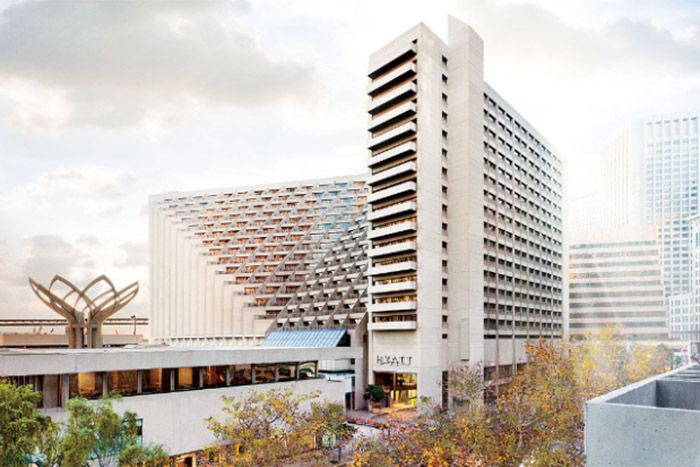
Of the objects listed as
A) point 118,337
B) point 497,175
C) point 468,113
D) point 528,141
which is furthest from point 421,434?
point 118,337

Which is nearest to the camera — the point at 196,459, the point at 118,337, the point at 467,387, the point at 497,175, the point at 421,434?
the point at 421,434

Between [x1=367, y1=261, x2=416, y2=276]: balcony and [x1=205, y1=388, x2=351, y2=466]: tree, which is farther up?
[x1=367, y1=261, x2=416, y2=276]: balcony

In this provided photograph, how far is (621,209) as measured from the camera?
189m

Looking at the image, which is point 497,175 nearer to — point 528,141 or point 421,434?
point 528,141

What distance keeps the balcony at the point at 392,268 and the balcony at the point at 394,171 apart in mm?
10696

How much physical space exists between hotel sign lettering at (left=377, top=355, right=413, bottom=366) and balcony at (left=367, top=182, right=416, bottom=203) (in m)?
19.3

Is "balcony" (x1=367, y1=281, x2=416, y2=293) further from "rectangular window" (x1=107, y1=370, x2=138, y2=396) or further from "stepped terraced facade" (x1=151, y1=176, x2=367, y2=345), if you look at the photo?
"rectangular window" (x1=107, y1=370, x2=138, y2=396)

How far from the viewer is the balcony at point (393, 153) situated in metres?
72.1

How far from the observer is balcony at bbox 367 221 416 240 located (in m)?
71.2

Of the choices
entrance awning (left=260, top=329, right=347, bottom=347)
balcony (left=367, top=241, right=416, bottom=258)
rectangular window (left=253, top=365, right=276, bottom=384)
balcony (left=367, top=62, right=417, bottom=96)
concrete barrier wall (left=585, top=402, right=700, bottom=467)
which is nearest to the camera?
concrete barrier wall (left=585, top=402, right=700, bottom=467)

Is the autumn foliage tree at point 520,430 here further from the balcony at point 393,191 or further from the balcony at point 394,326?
the balcony at point 393,191

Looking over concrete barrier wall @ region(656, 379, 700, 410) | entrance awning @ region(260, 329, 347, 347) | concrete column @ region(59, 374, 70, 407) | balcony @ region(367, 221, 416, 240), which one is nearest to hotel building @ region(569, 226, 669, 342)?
entrance awning @ region(260, 329, 347, 347)

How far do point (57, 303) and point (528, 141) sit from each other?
80.6 m

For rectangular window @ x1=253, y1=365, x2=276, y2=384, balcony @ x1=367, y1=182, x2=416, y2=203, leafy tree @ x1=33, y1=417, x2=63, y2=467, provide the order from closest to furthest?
1. leafy tree @ x1=33, y1=417, x2=63, y2=467
2. rectangular window @ x1=253, y1=365, x2=276, y2=384
3. balcony @ x1=367, y1=182, x2=416, y2=203
